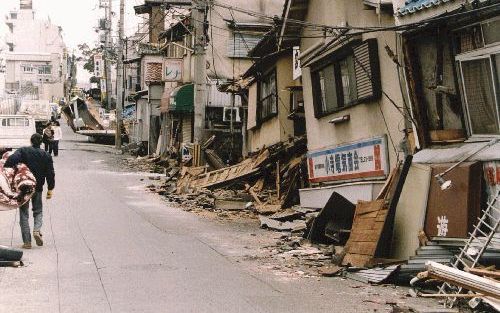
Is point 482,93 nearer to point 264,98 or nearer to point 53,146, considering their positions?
point 264,98

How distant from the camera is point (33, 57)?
3401 inches

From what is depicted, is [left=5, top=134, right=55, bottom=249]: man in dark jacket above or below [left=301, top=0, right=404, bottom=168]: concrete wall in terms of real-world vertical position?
below

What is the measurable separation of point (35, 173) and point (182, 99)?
23.8m

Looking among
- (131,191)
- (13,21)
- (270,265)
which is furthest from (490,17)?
(13,21)

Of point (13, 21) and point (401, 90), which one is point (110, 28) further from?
point (401, 90)

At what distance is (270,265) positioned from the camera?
11.4 metres

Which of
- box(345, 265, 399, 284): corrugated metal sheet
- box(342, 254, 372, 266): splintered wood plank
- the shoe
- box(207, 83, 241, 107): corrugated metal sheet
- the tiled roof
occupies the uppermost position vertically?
box(207, 83, 241, 107): corrugated metal sheet

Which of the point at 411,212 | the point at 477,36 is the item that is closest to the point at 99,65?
the point at 411,212

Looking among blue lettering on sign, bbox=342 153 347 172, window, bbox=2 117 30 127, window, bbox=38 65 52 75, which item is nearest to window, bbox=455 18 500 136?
blue lettering on sign, bbox=342 153 347 172

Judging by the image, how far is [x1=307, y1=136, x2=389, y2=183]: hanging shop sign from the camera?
13.9 m

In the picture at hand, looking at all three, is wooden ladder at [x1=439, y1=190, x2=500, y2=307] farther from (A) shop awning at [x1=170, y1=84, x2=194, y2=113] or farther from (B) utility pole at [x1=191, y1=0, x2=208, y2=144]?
(A) shop awning at [x1=170, y1=84, x2=194, y2=113]

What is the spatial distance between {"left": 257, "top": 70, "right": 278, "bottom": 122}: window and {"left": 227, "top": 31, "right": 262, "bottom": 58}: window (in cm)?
659

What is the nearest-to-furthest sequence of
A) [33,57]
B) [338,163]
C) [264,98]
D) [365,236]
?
[365,236] < [338,163] < [264,98] < [33,57]

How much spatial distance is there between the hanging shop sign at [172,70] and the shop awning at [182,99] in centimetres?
102
